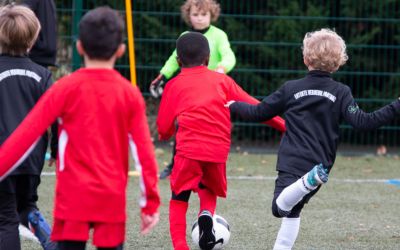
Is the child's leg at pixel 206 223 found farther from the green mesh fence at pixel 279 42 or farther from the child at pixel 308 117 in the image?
the green mesh fence at pixel 279 42

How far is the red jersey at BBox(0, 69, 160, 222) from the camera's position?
3.97 m

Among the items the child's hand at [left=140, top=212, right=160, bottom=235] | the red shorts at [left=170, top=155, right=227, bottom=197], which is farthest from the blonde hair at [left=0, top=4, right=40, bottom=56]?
the child's hand at [left=140, top=212, right=160, bottom=235]

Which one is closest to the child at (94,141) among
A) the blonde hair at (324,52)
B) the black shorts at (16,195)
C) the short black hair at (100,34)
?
the short black hair at (100,34)

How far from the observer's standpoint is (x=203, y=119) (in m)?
5.88

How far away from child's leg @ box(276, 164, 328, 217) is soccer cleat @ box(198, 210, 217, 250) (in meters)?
0.68

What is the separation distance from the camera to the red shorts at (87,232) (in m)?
3.98

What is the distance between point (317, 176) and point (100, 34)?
1702 mm

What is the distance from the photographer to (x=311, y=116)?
5.49 m

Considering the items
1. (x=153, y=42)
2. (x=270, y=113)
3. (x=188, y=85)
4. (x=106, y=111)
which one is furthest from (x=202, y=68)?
(x=153, y=42)

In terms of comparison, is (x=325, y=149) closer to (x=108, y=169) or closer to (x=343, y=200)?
(x=108, y=169)

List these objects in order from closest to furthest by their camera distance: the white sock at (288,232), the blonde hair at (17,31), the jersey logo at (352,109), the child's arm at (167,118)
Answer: the blonde hair at (17,31) → the jersey logo at (352,109) → the white sock at (288,232) → the child's arm at (167,118)

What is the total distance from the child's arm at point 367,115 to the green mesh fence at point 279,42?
653 centimetres

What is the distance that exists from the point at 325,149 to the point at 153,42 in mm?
6834

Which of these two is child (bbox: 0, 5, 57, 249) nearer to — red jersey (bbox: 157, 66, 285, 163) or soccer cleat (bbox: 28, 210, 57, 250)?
soccer cleat (bbox: 28, 210, 57, 250)
